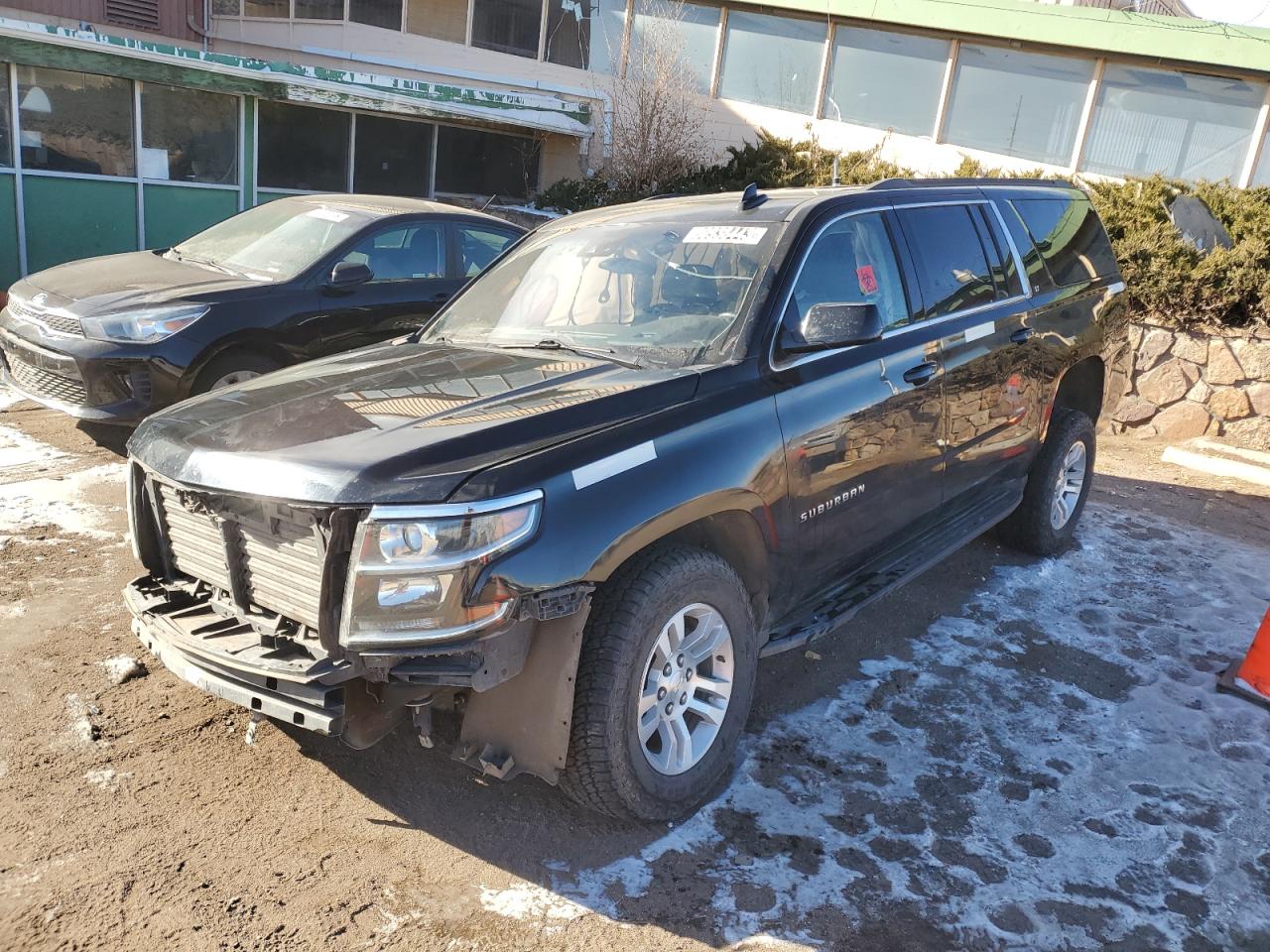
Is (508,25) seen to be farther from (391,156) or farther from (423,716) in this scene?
(423,716)

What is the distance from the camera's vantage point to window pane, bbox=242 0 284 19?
1741cm

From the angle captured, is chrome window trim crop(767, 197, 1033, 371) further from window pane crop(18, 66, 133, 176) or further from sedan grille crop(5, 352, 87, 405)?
window pane crop(18, 66, 133, 176)

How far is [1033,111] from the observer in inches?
675

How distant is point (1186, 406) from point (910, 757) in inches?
282

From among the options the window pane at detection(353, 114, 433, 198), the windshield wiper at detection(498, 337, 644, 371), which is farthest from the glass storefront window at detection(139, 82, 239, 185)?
the windshield wiper at detection(498, 337, 644, 371)

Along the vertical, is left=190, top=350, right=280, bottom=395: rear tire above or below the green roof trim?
below

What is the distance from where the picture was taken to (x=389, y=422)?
300cm

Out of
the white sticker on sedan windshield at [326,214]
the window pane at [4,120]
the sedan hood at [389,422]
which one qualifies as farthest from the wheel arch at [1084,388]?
the window pane at [4,120]

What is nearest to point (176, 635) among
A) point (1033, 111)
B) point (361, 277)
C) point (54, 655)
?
point (54, 655)

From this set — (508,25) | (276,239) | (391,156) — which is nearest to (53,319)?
(276,239)

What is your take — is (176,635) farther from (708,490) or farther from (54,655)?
(708,490)

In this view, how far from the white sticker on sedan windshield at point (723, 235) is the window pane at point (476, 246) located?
3.89 m

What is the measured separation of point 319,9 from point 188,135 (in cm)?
690

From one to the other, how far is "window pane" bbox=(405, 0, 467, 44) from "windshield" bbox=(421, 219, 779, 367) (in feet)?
50.2
